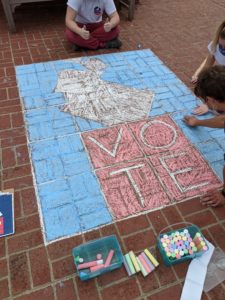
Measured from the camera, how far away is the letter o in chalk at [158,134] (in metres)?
2.71

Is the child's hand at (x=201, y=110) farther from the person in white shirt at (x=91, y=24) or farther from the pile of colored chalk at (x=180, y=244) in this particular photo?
the person in white shirt at (x=91, y=24)

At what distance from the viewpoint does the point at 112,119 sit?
9.77ft

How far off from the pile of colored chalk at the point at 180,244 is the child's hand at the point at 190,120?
1272mm

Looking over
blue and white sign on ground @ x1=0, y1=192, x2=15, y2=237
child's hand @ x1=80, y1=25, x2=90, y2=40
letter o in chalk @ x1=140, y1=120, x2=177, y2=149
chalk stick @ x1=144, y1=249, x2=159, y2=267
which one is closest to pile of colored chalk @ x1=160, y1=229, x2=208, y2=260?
chalk stick @ x1=144, y1=249, x2=159, y2=267

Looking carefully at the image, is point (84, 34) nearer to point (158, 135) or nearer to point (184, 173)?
point (158, 135)

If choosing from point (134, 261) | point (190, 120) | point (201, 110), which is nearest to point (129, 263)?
point (134, 261)

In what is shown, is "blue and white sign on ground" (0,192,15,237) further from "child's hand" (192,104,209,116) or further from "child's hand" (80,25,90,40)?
"child's hand" (80,25,90,40)

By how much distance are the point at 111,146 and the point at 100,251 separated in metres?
1.08

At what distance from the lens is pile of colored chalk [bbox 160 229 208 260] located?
6.04 feet

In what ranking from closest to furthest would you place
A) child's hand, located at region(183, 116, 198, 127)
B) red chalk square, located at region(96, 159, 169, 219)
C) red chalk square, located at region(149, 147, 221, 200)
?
red chalk square, located at region(96, 159, 169, 219)
red chalk square, located at region(149, 147, 221, 200)
child's hand, located at region(183, 116, 198, 127)

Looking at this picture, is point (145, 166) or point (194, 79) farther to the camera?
point (194, 79)

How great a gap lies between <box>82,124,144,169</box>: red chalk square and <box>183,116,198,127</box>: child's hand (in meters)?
0.64

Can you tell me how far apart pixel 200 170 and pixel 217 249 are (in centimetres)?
75

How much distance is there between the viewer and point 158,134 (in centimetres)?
281
